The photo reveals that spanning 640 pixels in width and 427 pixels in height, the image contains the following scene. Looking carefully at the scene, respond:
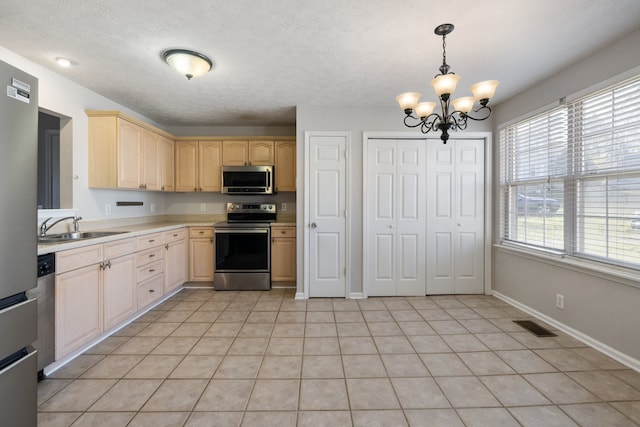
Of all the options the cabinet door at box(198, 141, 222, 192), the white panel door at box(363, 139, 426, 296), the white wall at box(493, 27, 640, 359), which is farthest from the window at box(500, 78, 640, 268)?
the cabinet door at box(198, 141, 222, 192)

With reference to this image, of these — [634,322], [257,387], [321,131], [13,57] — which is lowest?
[257,387]

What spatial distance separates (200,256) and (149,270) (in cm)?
88

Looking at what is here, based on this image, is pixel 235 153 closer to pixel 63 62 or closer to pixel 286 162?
pixel 286 162

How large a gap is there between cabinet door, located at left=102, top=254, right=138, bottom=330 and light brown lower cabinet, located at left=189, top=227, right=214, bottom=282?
43.0 inches

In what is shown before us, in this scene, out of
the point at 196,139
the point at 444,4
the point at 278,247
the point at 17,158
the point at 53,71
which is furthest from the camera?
the point at 196,139

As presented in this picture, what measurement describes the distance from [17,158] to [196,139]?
10.2 feet

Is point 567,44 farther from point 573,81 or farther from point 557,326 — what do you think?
point 557,326

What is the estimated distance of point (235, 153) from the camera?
4.11m

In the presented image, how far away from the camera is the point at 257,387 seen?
1763 mm

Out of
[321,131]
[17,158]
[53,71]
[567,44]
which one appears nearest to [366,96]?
[321,131]

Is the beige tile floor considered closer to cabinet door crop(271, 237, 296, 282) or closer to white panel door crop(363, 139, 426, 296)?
white panel door crop(363, 139, 426, 296)

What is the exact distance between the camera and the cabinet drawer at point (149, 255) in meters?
2.79

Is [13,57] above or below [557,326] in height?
above

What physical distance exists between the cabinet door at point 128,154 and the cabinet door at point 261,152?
1.42m
